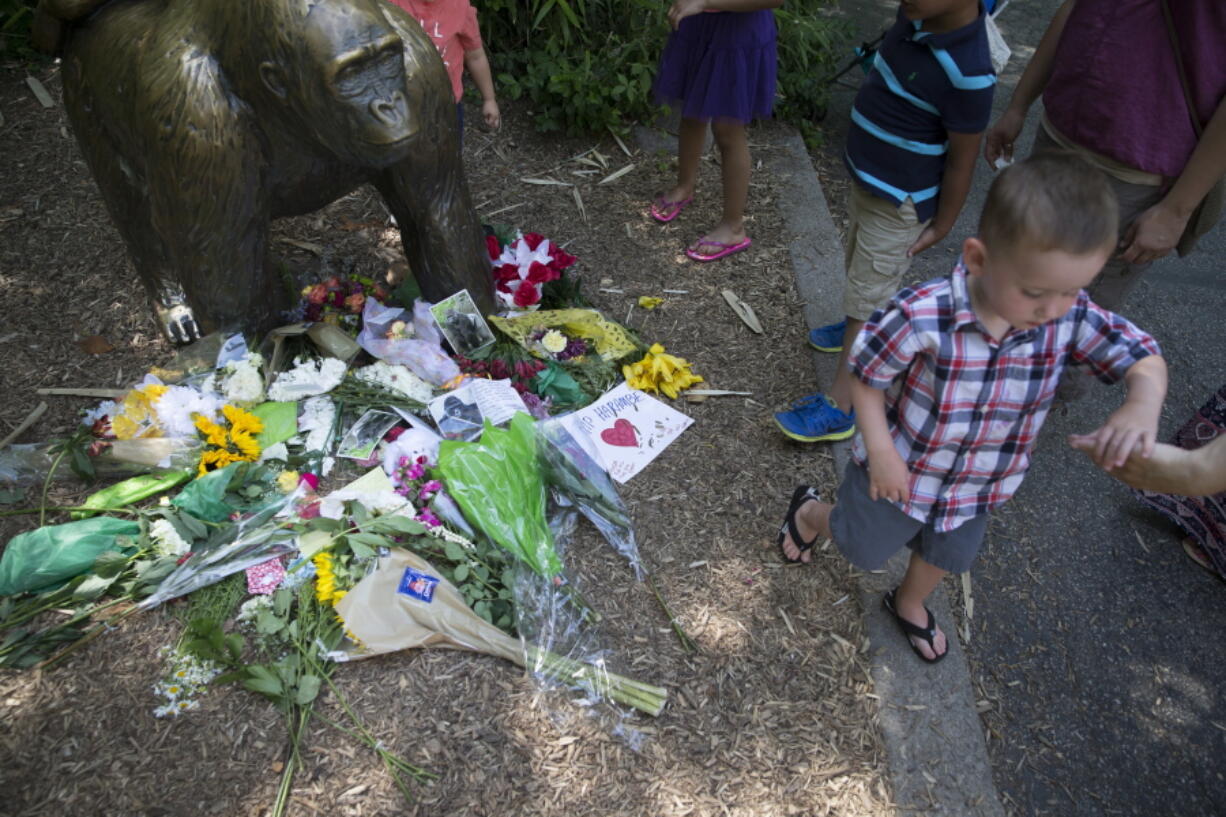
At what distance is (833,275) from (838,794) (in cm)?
223

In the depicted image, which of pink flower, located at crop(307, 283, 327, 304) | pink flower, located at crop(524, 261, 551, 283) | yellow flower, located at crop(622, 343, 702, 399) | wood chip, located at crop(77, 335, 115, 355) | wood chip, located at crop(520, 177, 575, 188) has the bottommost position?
yellow flower, located at crop(622, 343, 702, 399)

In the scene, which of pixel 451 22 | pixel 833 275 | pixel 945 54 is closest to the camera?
pixel 945 54

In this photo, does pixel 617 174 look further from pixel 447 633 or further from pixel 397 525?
pixel 447 633

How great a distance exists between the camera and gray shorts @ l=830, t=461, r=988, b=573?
72.0 inches

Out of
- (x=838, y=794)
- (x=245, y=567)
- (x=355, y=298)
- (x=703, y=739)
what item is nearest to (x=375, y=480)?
(x=245, y=567)

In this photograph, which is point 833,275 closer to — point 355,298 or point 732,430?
point 732,430

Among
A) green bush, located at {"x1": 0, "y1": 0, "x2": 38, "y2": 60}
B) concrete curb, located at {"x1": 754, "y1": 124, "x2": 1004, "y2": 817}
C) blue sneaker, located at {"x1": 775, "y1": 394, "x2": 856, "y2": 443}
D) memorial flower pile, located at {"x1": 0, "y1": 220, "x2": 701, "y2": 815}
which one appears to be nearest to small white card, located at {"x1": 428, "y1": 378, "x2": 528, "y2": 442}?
memorial flower pile, located at {"x1": 0, "y1": 220, "x2": 701, "y2": 815}

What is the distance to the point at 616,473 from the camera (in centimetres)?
252

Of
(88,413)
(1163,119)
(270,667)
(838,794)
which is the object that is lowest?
(838,794)

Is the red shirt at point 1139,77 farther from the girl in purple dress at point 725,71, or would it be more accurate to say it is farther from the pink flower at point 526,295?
the pink flower at point 526,295

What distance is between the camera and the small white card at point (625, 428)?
8.34 ft

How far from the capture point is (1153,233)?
6.68 ft

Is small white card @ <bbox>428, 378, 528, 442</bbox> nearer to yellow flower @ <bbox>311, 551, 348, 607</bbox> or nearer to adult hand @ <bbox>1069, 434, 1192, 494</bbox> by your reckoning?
yellow flower @ <bbox>311, 551, 348, 607</bbox>

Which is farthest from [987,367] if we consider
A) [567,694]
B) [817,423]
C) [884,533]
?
[567,694]
